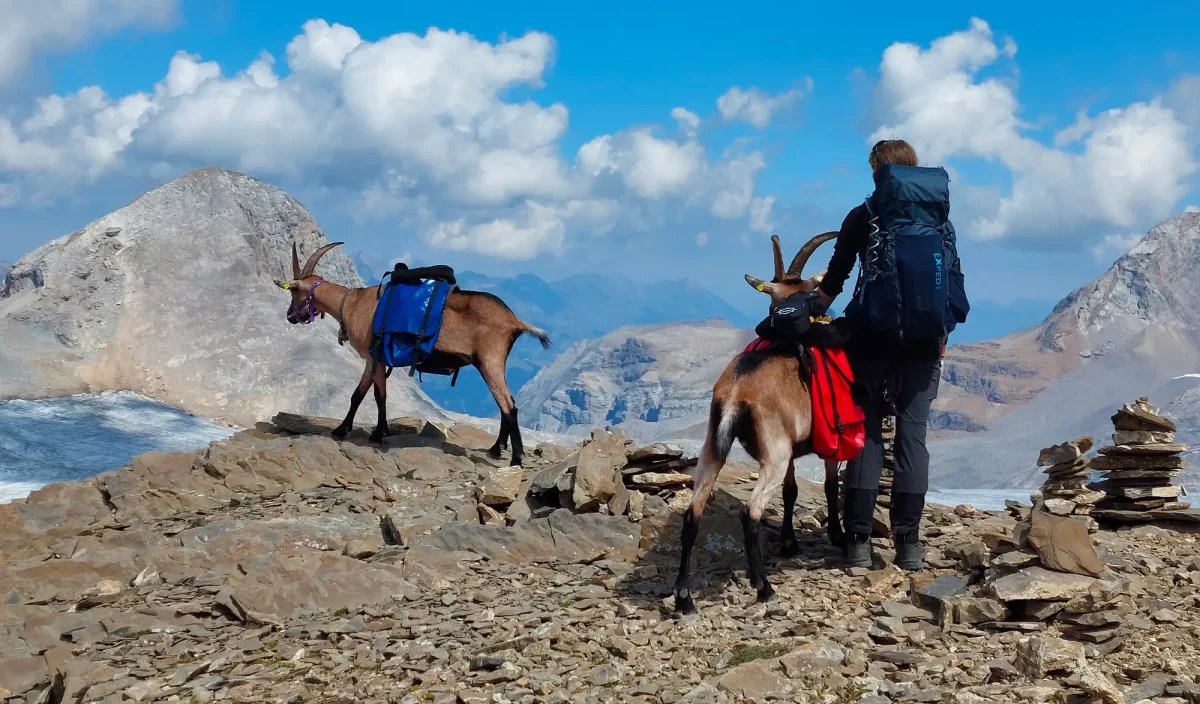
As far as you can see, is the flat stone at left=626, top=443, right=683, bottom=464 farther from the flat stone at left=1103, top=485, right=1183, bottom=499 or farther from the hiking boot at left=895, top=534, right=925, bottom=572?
the flat stone at left=1103, top=485, right=1183, bottom=499

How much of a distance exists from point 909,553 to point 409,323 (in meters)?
7.46

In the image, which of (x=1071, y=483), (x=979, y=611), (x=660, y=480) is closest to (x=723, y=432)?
(x=979, y=611)

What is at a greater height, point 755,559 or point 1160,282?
point 1160,282

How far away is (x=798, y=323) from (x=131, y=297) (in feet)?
113

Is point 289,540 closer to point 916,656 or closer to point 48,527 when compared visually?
point 48,527

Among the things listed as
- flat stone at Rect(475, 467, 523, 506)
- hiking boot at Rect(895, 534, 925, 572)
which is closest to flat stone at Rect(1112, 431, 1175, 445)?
hiking boot at Rect(895, 534, 925, 572)

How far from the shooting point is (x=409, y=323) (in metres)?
12.5

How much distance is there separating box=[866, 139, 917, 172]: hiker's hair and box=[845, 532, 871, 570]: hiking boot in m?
2.96

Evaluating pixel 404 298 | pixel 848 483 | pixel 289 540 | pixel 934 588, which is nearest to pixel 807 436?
pixel 848 483

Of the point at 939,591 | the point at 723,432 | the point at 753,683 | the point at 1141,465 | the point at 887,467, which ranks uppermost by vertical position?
the point at 723,432

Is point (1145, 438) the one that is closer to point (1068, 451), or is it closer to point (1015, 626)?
point (1068, 451)

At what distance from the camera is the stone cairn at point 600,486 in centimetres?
935

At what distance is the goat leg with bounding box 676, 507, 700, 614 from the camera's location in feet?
22.1

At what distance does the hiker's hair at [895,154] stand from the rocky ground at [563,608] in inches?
112
